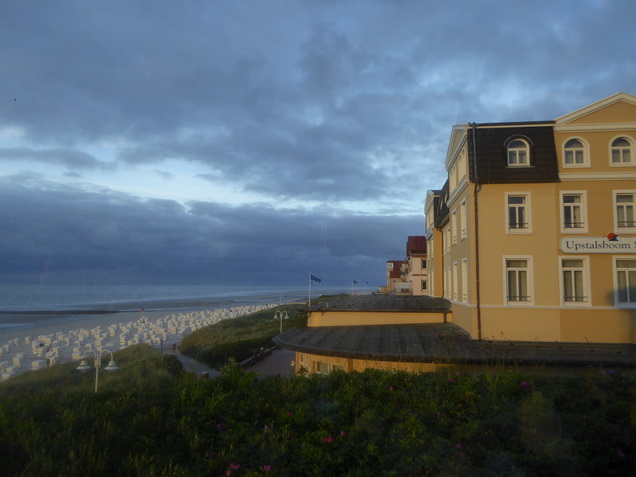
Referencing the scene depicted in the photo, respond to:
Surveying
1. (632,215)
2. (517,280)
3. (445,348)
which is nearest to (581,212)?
(632,215)

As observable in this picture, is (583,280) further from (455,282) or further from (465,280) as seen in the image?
Answer: (455,282)

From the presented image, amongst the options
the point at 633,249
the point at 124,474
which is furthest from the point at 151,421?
the point at 633,249

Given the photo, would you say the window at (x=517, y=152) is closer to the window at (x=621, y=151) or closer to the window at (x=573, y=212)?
the window at (x=573, y=212)

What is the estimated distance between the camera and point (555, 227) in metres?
14.4

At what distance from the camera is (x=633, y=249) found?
46.0 ft

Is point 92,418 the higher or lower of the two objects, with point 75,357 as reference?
higher

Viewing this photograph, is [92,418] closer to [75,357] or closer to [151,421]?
[151,421]

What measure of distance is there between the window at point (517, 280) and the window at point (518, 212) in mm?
1137

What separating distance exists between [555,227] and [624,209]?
8.19 feet

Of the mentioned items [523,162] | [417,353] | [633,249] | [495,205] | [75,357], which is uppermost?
[523,162]

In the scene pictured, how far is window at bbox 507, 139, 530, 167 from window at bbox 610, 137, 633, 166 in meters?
2.93

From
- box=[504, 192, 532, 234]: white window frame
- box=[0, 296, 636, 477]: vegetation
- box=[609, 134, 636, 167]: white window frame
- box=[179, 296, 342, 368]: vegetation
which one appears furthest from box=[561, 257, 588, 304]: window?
box=[179, 296, 342, 368]: vegetation

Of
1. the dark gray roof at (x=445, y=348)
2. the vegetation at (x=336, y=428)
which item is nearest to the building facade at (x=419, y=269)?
the dark gray roof at (x=445, y=348)

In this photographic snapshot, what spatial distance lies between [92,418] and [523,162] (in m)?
14.7
